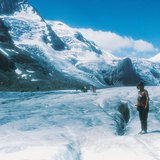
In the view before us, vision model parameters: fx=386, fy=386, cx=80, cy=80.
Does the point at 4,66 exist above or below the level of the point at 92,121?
above

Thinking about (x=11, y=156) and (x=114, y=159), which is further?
(x=114, y=159)

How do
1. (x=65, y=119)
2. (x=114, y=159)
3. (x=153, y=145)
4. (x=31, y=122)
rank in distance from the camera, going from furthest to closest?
(x=65, y=119), (x=31, y=122), (x=153, y=145), (x=114, y=159)

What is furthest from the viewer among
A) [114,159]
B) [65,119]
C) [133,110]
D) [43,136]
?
[133,110]

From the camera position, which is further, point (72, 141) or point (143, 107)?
point (143, 107)

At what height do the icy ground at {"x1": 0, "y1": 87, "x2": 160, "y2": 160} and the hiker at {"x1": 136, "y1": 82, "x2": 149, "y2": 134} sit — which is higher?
the hiker at {"x1": 136, "y1": 82, "x2": 149, "y2": 134}

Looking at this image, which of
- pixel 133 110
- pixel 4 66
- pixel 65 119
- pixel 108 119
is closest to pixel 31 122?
pixel 65 119

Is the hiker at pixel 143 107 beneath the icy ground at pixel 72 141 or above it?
above

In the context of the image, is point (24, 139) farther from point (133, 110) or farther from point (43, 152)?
point (133, 110)

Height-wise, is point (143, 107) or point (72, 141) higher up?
point (143, 107)

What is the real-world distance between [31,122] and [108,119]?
4.75 meters

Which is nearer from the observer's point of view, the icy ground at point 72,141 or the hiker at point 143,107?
the icy ground at point 72,141

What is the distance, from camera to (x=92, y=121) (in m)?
21.5

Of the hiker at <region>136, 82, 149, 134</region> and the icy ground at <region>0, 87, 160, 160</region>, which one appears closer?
the icy ground at <region>0, 87, 160, 160</region>

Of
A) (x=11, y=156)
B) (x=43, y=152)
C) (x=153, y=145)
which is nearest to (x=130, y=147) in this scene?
(x=153, y=145)
